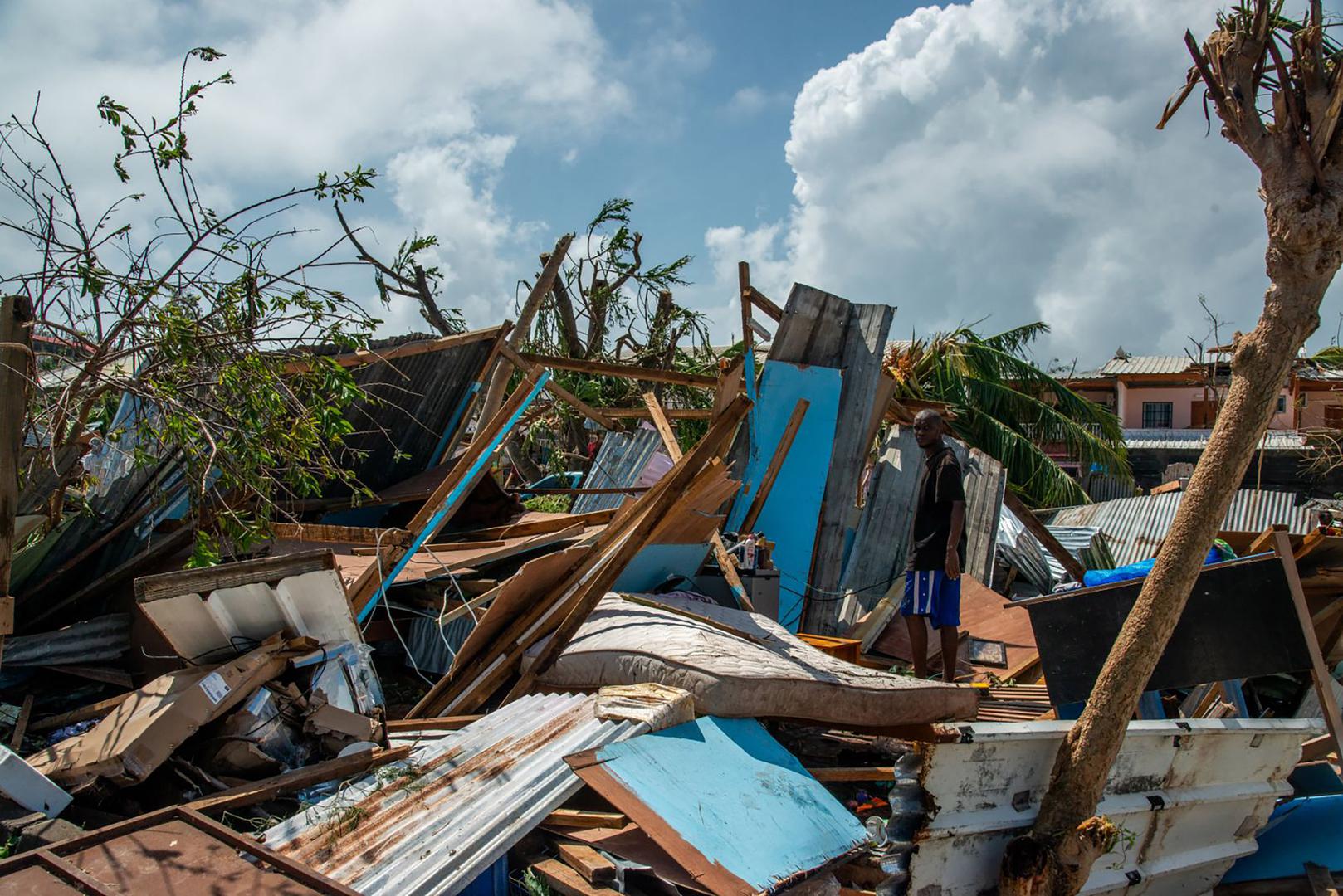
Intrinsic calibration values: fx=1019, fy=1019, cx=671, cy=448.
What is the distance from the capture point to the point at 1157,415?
36.3 meters

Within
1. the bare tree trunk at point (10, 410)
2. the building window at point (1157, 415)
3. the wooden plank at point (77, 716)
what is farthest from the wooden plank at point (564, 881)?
the building window at point (1157, 415)

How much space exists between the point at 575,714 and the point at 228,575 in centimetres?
149

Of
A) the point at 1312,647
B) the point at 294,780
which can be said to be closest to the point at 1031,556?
the point at 1312,647

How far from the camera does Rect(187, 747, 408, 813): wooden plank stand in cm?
354

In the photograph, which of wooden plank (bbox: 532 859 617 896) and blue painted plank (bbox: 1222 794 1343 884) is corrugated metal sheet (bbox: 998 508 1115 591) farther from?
wooden plank (bbox: 532 859 617 896)

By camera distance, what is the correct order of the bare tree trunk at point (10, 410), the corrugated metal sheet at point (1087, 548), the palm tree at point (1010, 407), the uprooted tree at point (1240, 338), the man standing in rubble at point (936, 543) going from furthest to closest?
1. the palm tree at point (1010, 407)
2. the corrugated metal sheet at point (1087, 548)
3. the man standing in rubble at point (936, 543)
4. the bare tree trunk at point (10, 410)
5. the uprooted tree at point (1240, 338)

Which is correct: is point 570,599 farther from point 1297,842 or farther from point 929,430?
point 1297,842

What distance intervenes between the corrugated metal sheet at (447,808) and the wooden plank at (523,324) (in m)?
3.74

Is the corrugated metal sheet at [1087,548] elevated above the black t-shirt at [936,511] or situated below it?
below

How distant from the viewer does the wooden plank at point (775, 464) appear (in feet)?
26.5

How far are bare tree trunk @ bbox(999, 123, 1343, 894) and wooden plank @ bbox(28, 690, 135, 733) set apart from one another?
11.8ft

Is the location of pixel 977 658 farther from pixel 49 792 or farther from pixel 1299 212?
pixel 49 792

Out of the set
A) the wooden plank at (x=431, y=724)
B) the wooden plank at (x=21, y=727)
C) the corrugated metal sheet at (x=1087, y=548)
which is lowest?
the wooden plank at (x=431, y=724)

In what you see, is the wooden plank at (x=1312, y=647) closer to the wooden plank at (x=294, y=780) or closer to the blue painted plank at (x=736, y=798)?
the blue painted plank at (x=736, y=798)
